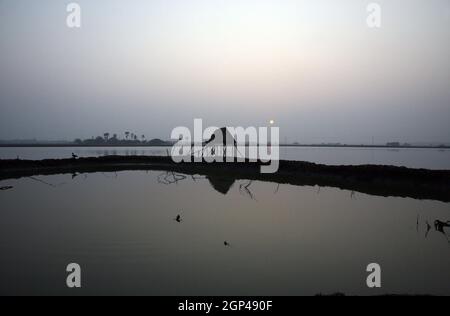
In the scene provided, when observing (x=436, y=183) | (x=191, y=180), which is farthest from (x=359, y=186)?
(x=191, y=180)

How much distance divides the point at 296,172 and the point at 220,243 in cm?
1879

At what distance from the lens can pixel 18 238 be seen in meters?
11.3

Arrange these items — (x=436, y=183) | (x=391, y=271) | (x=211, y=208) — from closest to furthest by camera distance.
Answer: (x=391, y=271)
(x=211, y=208)
(x=436, y=183)

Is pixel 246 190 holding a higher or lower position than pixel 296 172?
lower

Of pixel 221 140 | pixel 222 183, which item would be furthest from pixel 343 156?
pixel 222 183

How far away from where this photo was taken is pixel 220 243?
11.0m

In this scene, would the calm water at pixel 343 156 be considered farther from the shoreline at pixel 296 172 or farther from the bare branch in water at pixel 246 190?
the bare branch in water at pixel 246 190

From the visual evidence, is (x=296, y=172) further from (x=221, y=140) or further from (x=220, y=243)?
(x=220, y=243)

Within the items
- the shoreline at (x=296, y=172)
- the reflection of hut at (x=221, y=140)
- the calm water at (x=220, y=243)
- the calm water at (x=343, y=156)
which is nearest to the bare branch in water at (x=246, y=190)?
the calm water at (x=220, y=243)

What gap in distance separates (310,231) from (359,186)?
1078cm

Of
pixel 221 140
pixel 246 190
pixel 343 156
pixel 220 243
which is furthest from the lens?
pixel 343 156

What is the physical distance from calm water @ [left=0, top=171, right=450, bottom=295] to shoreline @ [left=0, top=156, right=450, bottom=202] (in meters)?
3.15

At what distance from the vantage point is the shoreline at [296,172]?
64.0 feet
